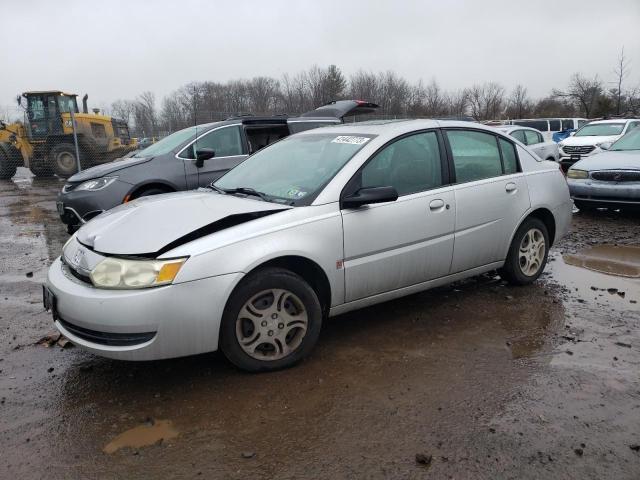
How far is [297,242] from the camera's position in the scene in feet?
10.9

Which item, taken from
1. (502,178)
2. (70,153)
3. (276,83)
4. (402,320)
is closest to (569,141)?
(502,178)

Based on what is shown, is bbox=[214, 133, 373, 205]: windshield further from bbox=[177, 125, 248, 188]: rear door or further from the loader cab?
the loader cab

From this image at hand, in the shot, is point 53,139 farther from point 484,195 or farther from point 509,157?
point 484,195

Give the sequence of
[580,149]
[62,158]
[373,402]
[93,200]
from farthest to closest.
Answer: [62,158] < [580,149] < [93,200] < [373,402]

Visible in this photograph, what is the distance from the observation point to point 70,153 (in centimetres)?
1884

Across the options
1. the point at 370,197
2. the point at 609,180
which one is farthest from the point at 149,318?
the point at 609,180

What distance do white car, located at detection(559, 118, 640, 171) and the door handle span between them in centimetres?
1313

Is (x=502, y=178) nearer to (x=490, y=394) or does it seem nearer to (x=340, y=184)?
(x=340, y=184)

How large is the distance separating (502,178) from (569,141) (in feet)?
43.3

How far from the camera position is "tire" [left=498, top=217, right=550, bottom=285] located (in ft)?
15.8

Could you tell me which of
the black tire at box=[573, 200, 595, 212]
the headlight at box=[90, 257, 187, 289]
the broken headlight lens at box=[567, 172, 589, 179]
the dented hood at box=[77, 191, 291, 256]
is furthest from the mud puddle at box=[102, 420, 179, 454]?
the broken headlight lens at box=[567, 172, 589, 179]

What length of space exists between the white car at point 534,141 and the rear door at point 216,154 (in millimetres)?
8244

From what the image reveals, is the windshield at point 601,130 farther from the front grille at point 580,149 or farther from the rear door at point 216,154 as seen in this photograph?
the rear door at point 216,154

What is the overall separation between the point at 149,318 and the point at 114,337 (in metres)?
0.26
